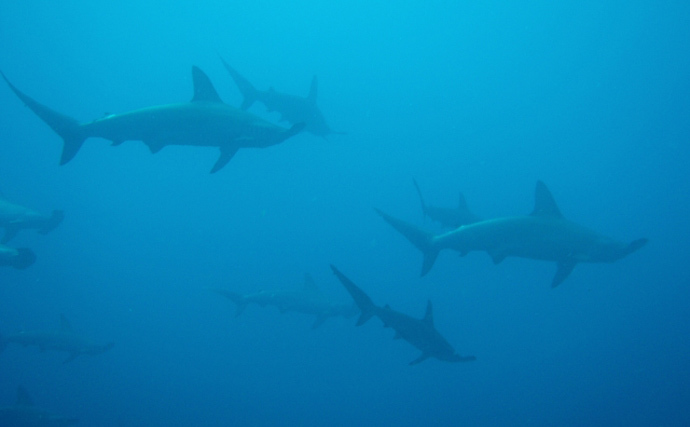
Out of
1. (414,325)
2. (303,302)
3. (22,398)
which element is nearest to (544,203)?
(414,325)

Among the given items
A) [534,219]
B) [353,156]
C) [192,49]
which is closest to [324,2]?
[192,49]

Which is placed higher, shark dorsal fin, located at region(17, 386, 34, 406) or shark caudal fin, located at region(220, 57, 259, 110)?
shark caudal fin, located at region(220, 57, 259, 110)

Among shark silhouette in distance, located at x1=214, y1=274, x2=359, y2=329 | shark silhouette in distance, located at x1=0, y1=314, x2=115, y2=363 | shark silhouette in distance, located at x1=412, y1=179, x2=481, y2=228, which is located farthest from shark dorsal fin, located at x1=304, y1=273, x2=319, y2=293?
shark silhouette in distance, located at x1=0, y1=314, x2=115, y2=363

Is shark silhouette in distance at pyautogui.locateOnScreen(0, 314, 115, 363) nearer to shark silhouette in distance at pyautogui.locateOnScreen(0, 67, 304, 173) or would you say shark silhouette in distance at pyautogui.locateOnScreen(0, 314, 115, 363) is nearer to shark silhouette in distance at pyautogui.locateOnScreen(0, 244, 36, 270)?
shark silhouette in distance at pyautogui.locateOnScreen(0, 244, 36, 270)

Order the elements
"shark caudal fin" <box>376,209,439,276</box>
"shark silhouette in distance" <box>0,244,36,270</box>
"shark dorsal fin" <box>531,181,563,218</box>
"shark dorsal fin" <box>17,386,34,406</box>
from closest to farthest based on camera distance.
→ "shark dorsal fin" <box>531,181,563,218</box>, "shark caudal fin" <box>376,209,439,276</box>, "shark silhouette in distance" <box>0,244,36,270</box>, "shark dorsal fin" <box>17,386,34,406</box>

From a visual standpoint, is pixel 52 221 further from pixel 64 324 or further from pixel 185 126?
pixel 185 126

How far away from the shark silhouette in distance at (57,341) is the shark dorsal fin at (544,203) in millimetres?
12204

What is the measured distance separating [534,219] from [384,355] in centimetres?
1877

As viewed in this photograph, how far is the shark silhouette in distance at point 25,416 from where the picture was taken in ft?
35.3

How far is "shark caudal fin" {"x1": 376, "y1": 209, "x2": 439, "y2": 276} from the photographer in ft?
26.0

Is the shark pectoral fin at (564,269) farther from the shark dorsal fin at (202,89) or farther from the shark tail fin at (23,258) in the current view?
the shark tail fin at (23,258)

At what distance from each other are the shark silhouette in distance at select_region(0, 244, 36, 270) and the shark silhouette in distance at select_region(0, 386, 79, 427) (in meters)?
4.58

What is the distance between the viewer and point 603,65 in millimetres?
66375

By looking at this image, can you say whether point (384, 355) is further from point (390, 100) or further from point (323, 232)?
point (390, 100)
